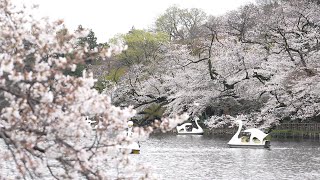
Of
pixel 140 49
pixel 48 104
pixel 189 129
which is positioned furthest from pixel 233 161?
pixel 140 49

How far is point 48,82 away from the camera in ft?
15.7

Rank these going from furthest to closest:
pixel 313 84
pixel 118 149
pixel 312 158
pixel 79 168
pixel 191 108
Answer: pixel 191 108, pixel 313 84, pixel 312 158, pixel 118 149, pixel 79 168

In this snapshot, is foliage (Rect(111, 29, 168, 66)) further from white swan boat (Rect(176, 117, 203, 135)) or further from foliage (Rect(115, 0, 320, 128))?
white swan boat (Rect(176, 117, 203, 135))

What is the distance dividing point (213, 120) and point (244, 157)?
10.9 metres

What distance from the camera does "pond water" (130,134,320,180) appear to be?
1537 cm

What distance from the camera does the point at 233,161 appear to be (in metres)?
19.1

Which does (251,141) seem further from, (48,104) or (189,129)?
(48,104)

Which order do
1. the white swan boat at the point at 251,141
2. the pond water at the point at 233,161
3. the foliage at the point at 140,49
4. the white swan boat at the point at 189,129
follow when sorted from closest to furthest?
the pond water at the point at 233,161
the white swan boat at the point at 251,141
the white swan boat at the point at 189,129
the foliage at the point at 140,49

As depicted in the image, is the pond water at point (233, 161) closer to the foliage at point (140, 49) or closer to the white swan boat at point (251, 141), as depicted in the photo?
the white swan boat at point (251, 141)

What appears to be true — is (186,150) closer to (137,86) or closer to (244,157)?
(244,157)

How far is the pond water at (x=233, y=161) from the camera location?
15367 millimetres

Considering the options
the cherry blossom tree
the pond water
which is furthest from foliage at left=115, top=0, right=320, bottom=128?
the cherry blossom tree

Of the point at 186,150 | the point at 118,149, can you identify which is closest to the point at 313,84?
the point at 186,150

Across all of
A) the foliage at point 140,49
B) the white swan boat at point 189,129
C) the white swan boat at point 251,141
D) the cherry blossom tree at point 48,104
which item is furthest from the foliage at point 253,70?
the cherry blossom tree at point 48,104
